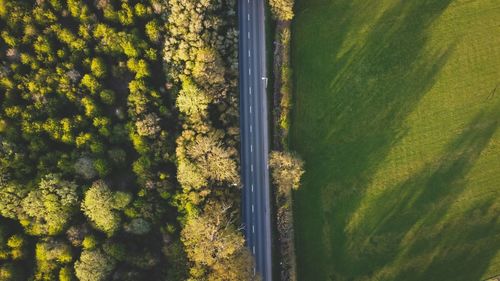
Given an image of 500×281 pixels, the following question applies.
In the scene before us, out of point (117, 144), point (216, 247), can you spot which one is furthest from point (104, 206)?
point (216, 247)

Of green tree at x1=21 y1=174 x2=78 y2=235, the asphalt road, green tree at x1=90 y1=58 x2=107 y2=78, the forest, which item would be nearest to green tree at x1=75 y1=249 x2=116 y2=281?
the forest

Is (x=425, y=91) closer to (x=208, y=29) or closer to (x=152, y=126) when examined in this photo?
(x=208, y=29)

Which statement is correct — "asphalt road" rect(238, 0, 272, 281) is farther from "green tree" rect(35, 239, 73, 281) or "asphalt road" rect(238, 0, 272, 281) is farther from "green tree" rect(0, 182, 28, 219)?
"green tree" rect(0, 182, 28, 219)

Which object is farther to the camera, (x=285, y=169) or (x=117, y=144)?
(x=285, y=169)

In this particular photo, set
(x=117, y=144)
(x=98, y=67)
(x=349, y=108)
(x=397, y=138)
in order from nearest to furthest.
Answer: (x=98, y=67), (x=117, y=144), (x=397, y=138), (x=349, y=108)

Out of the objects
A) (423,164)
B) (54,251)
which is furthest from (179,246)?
(423,164)

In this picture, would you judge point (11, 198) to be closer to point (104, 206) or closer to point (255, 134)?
point (104, 206)
